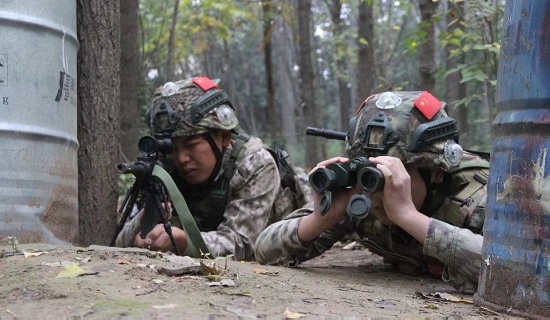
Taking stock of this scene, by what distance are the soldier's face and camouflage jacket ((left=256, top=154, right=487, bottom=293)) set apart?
0.79 meters

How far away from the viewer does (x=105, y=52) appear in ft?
12.0

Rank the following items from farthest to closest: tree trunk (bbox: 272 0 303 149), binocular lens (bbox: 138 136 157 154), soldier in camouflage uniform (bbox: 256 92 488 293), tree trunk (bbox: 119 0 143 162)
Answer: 1. tree trunk (bbox: 272 0 303 149)
2. tree trunk (bbox: 119 0 143 162)
3. binocular lens (bbox: 138 136 157 154)
4. soldier in camouflage uniform (bbox: 256 92 488 293)

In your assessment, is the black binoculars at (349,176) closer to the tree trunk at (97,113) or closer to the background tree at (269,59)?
the tree trunk at (97,113)

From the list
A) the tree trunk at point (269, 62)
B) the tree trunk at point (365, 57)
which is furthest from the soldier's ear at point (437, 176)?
the tree trunk at point (269, 62)

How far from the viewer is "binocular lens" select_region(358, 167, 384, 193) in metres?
2.71

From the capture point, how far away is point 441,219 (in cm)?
320

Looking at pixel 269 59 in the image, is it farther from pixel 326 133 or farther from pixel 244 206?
pixel 326 133

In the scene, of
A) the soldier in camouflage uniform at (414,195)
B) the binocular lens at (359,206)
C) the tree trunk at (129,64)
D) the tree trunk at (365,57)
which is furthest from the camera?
the tree trunk at (365,57)

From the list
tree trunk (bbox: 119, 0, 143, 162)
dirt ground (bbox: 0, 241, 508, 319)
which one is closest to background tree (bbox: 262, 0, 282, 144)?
tree trunk (bbox: 119, 0, 143, 162)

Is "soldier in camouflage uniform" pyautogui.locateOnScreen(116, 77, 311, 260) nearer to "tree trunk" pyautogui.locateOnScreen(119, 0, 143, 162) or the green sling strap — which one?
the green sling strap

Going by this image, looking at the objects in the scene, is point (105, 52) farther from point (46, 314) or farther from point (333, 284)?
point (46, 314)

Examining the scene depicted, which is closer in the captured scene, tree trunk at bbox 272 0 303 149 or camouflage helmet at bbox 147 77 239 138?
camouflage helmet at bbox 147 77 239 138

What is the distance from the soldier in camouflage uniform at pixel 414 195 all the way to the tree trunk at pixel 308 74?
17.6 ft

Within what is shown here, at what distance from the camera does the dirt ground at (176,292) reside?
1.89m
